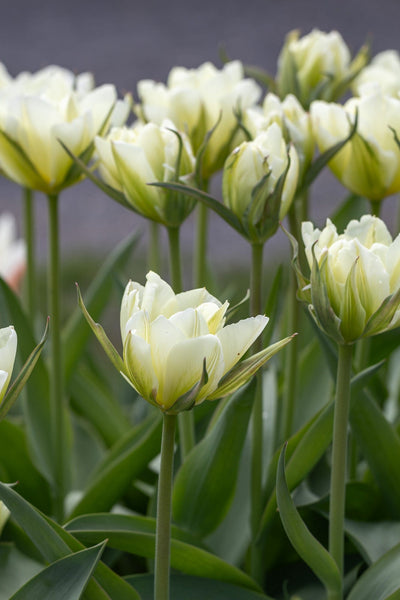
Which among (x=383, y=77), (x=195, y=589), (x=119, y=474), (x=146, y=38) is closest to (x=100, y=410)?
(x=119, y=474)

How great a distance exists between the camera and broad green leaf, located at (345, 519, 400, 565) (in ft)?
2.15

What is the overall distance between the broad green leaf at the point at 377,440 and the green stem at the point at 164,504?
21 cm

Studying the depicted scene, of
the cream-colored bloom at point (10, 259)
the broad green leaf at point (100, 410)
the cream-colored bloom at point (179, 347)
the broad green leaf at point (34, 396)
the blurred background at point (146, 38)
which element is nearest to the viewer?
the cream-colored bloom at point (179, 347)

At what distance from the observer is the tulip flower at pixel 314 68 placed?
2.87ft

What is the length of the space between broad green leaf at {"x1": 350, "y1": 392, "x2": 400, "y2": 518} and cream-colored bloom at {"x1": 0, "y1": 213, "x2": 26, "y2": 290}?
606 mm

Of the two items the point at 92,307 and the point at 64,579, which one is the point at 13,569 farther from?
the point at 92,307

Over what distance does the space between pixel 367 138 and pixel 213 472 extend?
279 mm

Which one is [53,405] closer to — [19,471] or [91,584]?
[19,471]

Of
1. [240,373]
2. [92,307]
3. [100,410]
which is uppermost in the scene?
[240,373]

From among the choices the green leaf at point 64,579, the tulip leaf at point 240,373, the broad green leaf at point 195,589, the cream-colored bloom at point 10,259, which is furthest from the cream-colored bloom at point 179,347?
the cream-colored bloom at point 10,259

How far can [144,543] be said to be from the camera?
58cm

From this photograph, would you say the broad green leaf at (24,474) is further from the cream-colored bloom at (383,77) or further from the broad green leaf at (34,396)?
the cream-colored bloom at (383,77)

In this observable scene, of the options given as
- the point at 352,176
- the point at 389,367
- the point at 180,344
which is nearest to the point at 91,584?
the point at 180,344

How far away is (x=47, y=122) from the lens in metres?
0.69
